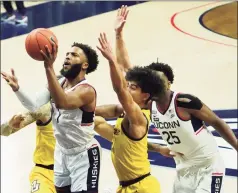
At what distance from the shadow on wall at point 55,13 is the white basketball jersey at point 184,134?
767 centimetres

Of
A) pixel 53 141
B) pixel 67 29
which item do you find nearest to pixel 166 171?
pixel 53 141

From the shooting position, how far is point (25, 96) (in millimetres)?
3652

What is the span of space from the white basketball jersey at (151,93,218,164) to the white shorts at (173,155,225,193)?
0.28ft

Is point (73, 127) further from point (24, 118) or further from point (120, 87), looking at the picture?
point (120, 87)

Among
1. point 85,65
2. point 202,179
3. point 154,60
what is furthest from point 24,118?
point 154,60

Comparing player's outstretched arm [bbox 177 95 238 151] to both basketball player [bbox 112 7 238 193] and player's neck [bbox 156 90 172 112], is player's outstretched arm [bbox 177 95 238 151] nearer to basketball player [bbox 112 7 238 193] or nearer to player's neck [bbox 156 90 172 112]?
basketball player [bbox 112 7 238 193]

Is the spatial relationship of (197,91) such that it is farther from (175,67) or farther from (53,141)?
(53,141)

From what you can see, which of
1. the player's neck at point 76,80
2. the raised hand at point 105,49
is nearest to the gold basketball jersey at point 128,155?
the player's neck at point 76,80

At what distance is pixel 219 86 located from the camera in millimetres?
8328

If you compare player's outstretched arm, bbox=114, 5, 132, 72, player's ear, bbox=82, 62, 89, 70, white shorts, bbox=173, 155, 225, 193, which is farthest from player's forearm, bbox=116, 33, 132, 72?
white shorts, bbox=173, 155, 225, 193

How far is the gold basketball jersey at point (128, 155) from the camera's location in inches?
159

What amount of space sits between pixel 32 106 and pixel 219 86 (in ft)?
16.6

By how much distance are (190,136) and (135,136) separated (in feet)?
1.30

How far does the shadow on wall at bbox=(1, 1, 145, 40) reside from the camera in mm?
11594
